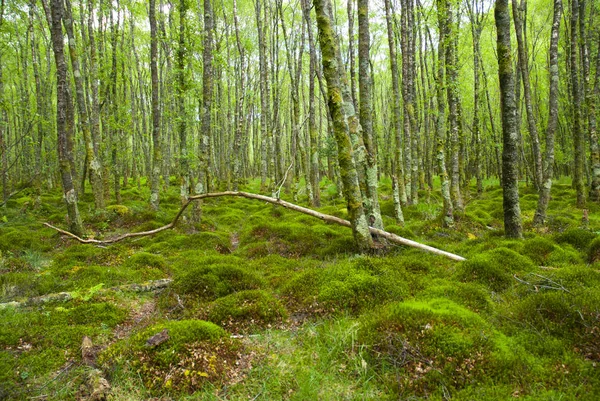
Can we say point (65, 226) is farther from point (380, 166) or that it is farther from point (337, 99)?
point (380, 166)

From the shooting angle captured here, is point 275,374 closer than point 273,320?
Yes

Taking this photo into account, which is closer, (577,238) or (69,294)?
(69,294)

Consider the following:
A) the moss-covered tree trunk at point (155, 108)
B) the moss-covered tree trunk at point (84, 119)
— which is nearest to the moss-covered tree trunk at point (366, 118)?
the moss-covered tree trunk at point (155, 108)

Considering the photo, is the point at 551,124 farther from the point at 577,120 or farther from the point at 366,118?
the point at 366,118

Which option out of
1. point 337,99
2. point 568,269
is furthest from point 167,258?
point 568,269

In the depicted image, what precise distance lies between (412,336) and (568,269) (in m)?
2.72

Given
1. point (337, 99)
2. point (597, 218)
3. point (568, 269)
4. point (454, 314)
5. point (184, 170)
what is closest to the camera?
point (454, 314)

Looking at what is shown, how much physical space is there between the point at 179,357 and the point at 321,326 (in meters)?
1.77

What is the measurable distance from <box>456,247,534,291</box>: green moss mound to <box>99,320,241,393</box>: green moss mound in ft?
12.3

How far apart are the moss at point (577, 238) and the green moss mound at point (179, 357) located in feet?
21.8

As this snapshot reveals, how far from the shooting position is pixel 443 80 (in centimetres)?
1009

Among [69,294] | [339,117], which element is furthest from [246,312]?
[339,117]

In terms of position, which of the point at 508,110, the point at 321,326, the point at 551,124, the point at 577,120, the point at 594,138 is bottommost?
the point at 321,326

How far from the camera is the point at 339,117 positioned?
246 inches
